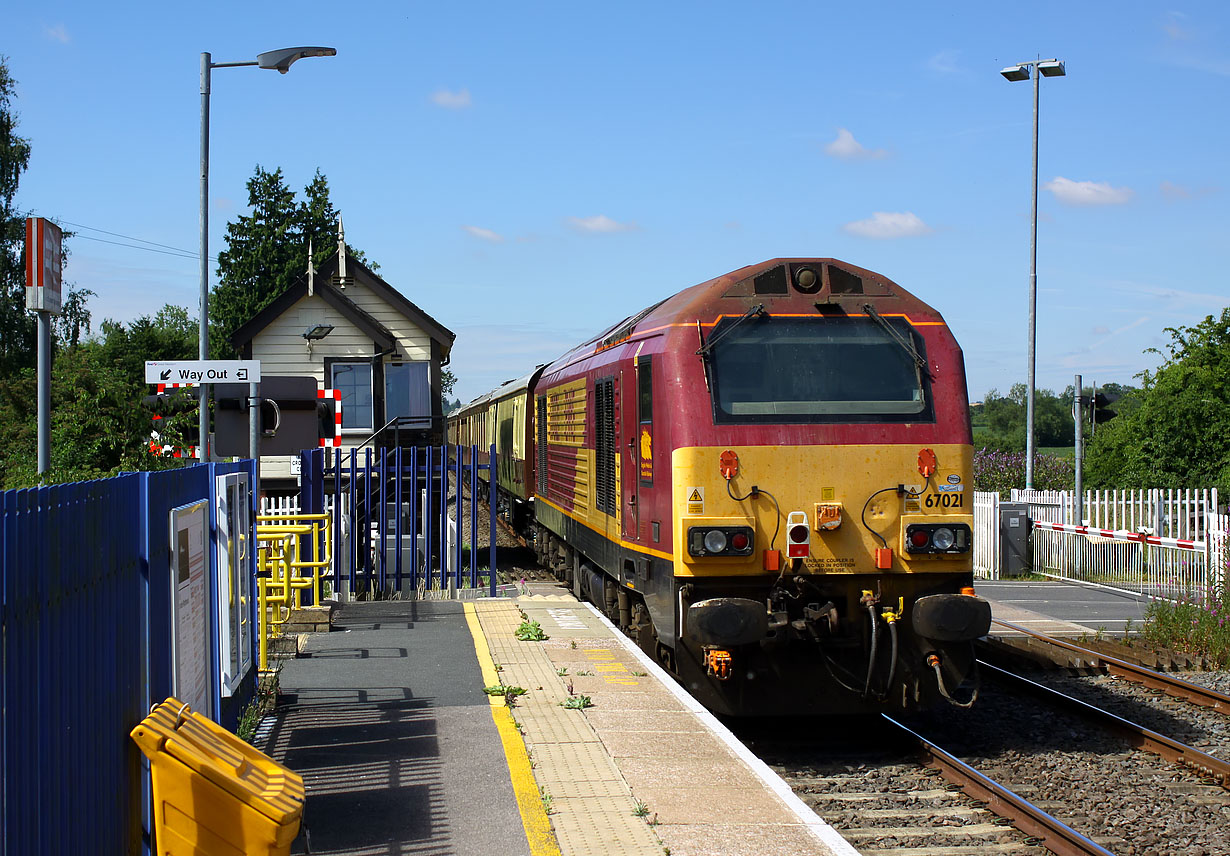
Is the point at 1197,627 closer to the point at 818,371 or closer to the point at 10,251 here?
the point at 818,371

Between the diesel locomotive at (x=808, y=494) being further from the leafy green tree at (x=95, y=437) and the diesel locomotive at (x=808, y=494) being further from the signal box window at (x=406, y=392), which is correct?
the signal box window at (x=406, y=392)

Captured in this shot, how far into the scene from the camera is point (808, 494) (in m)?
8.65

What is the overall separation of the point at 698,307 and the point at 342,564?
7.82 meters

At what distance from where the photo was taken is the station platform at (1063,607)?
47.5 ft

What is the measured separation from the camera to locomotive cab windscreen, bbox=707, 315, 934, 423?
8828 mm

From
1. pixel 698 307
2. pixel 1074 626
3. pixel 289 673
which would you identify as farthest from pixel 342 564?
pixel 1074 626

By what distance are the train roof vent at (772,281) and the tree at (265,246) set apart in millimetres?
58227

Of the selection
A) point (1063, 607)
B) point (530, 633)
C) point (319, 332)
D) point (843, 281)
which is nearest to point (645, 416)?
point (843, 281)

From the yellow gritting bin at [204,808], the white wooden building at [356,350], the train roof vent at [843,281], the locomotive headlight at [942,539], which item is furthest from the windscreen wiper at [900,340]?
the white wooden building at [356,350]

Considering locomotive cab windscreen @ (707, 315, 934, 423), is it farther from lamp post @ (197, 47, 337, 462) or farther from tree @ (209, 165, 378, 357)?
tree @ (209, 165, 378, 357)

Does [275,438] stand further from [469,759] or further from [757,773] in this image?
[757,773]

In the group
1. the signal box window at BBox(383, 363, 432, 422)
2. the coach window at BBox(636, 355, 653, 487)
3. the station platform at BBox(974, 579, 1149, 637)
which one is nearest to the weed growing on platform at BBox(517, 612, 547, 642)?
the coach window at BBox(636, 355, 653, 487)

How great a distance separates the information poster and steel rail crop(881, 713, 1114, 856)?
4772mm

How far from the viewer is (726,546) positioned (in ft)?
27.7
